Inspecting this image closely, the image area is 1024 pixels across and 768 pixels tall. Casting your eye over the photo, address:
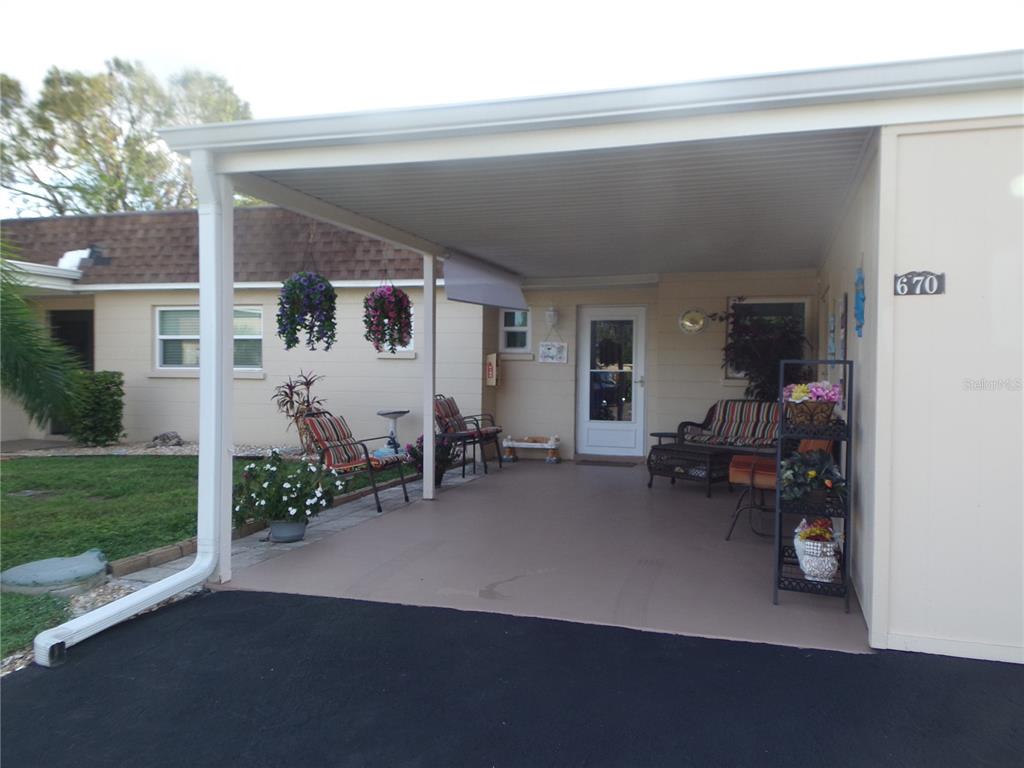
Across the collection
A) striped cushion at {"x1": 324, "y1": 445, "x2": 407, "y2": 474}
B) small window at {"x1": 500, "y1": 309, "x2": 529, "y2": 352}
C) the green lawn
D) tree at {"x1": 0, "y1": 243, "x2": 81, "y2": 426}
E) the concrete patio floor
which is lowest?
the concrete patio floor

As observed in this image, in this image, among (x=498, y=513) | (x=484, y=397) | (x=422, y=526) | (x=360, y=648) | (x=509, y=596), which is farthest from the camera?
(x=484, y=397)

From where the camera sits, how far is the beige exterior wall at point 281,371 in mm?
9344

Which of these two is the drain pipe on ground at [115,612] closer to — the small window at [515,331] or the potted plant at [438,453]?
the potted plant at [438,453]

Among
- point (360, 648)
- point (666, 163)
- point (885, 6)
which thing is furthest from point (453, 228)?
point (885, 6)

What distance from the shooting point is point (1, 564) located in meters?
4.46

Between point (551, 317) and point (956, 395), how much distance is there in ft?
21.3

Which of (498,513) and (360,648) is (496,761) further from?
(498,513)

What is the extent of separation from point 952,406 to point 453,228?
13.1ft

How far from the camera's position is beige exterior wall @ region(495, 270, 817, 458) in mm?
8500

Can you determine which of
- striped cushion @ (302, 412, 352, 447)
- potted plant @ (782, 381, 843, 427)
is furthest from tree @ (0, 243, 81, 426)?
potted plant @ (782, 381, 843, 427)

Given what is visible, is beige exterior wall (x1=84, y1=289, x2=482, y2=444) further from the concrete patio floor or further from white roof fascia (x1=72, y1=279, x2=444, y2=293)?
the concrete patio floor

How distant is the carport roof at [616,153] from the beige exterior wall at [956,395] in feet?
0.76

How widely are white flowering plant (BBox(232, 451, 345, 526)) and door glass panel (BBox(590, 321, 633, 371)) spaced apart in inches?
203

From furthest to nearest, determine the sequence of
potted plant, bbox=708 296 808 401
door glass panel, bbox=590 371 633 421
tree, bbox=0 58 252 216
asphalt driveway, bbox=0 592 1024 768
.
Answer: tree, bbox=0 58 252 216, door glass panel, bbox=590 371 633 421, potted plant, bbox=708 296 808 401, asphalt driveway, bbox=0 592 1024 768
